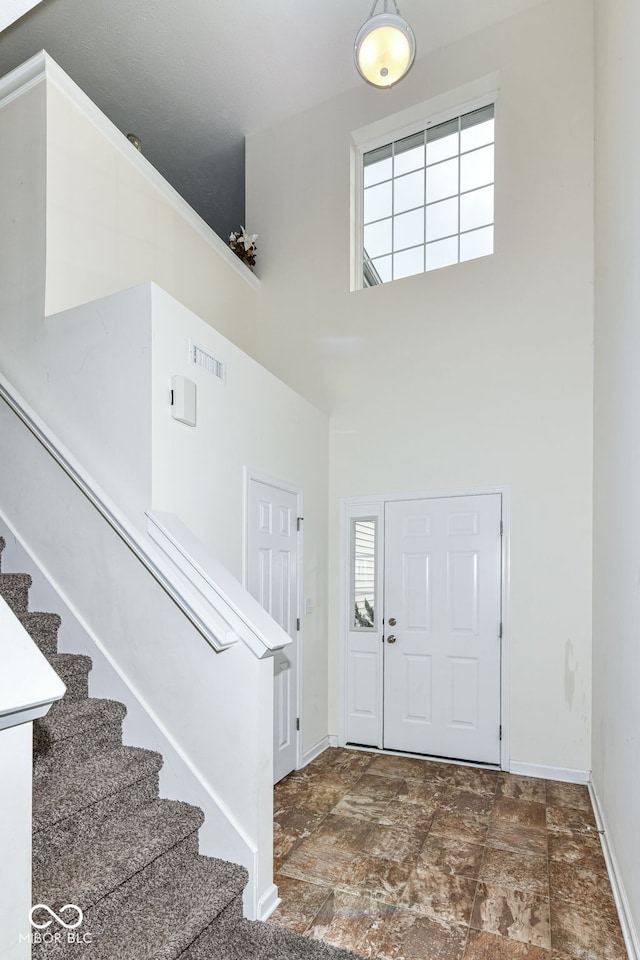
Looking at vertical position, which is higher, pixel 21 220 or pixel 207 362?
pixel 21 220

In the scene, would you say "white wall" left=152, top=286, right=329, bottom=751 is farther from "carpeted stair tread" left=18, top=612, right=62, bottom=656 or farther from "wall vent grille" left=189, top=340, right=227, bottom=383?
"carpeted stair tread" left=18, top=612, right=62, bottom=656

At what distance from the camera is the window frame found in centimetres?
453

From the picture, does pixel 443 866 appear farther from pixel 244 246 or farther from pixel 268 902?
pixel 244 246

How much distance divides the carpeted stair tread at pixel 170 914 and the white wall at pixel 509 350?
2452 millimetres

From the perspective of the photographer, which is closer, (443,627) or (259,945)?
(259,945)

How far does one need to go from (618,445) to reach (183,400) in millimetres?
2075

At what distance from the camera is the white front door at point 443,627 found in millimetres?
4109

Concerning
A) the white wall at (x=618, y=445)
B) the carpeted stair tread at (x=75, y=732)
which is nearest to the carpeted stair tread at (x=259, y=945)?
the carpeted stair tread at (x=75, y=732)

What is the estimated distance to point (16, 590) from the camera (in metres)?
2.91

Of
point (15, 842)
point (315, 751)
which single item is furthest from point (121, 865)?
point (315, 751)

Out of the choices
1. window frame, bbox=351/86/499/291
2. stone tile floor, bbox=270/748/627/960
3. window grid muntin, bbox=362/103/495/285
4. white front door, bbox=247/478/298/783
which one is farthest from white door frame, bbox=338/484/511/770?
window grid muntin, bbox=362/103/495/285

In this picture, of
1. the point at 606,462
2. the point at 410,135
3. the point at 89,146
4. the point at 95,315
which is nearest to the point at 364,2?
the point at 410,135

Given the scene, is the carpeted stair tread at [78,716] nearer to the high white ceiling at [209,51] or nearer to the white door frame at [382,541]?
the white door frame at [382,541]

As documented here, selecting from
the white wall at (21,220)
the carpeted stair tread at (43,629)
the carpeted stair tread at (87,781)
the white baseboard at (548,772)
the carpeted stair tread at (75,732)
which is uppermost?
the white wall at (21,220)
